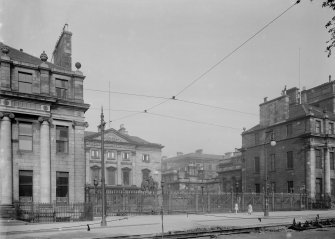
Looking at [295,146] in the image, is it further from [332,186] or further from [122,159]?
[122,159]

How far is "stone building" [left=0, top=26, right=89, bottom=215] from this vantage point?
25766mm

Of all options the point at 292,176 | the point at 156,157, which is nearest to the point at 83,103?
the point at 292,176

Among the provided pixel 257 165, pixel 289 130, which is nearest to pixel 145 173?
pixel 257 165

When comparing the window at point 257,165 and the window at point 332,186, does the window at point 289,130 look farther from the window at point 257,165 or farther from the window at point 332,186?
the window at point 332,186

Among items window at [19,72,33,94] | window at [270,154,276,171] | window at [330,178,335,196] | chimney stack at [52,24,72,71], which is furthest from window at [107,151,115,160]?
window at [19,72,33,94]

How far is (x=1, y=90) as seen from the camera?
83.3 feet

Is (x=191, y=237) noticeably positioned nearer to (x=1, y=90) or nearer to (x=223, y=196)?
(x=1, y=90)

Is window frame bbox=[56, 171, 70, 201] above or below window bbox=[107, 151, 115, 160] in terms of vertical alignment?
below

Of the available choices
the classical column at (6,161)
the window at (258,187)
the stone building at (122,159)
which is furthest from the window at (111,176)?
the classical column at (6,161)

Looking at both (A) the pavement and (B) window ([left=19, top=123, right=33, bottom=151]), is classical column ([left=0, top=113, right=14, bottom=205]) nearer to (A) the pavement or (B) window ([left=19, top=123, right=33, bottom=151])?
(B) window ([left=19, top=123, right=33, bottom=151])

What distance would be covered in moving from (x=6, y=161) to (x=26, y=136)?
2419mm

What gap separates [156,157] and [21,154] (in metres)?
40.3

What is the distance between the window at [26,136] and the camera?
87.9ft

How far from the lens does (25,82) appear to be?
27391mm
